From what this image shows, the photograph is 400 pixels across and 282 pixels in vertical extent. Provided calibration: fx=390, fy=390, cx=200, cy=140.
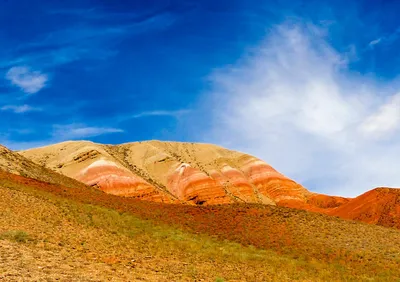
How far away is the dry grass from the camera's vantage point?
15.4 meters

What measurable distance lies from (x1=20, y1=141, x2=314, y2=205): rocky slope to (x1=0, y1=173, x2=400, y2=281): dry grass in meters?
52.2

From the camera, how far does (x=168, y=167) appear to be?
343 ft

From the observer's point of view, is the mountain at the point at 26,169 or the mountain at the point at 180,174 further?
the mountain at the point at 180,174

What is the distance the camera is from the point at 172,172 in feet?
334

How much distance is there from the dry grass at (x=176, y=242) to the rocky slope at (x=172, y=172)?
52.2m

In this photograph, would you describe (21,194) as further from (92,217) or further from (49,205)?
(92,217)

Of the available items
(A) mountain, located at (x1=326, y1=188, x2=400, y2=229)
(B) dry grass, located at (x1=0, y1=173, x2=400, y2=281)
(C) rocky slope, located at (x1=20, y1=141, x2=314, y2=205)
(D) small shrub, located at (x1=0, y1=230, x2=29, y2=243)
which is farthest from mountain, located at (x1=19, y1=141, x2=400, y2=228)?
(D) small shrub, located at (x1=0, y1=230, x2=29, y2=243)

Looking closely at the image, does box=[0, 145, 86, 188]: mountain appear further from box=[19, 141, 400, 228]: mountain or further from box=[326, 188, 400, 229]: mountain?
box=[326, 188, 400, 229]: mountain

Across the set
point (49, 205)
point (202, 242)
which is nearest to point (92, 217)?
point (49, 205)

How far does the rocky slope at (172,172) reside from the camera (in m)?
87.7

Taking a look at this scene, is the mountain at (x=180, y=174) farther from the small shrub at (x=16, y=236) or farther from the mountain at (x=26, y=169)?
the small shrub at (x=16, y=236)

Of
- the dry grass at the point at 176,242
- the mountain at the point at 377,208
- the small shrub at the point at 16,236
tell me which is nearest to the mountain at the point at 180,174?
the mountain at the point at 377,208

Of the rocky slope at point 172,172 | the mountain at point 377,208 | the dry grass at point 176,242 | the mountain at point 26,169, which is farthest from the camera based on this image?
the rocky slope at point 172,172

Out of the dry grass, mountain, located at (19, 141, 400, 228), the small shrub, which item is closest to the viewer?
the dry grass
